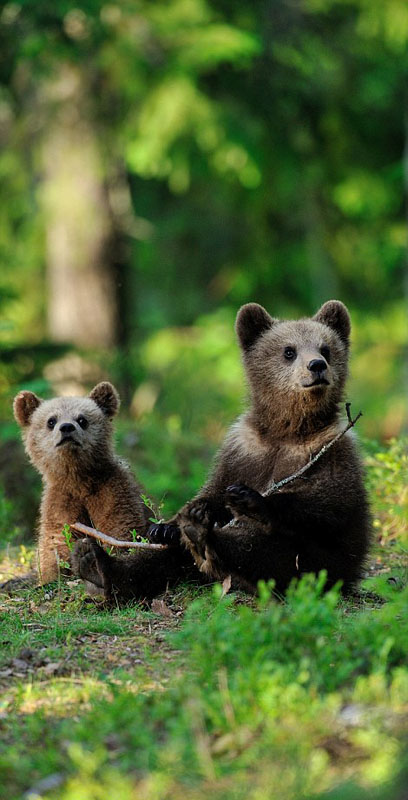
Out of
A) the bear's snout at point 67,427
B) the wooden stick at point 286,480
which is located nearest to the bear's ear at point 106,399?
the bear's snout at point 67,427

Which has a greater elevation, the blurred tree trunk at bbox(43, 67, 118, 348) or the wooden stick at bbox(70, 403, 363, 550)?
the blurred tree trunk at bbox(43, 67, 118, 348)

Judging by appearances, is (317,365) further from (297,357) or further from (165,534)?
(165,534)

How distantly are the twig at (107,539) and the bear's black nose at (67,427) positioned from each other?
677mm

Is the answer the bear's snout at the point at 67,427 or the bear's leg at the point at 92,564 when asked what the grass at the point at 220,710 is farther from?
the bear's snout at the point at 67,427

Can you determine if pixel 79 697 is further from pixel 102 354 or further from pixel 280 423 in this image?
pixel 102 354

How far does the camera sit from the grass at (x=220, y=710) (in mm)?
3625

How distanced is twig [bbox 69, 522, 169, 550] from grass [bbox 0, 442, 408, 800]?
31.6 inches

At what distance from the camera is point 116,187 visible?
1578 cm

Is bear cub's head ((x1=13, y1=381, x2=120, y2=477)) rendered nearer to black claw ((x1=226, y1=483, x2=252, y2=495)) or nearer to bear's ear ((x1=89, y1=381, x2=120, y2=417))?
bear's ear ((x1=89, y1=381, x2=120, y2=417))

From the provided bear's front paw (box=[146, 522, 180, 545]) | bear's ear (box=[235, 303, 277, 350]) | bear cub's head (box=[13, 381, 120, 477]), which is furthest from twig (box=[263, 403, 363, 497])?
bear cub's head (box=[13, 381, 120, 477])

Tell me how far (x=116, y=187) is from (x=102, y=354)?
3.15 meters

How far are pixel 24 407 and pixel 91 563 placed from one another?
2063mm

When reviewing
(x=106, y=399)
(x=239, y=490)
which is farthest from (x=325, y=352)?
(x=106, y=399)

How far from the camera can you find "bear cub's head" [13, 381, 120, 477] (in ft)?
23.6
